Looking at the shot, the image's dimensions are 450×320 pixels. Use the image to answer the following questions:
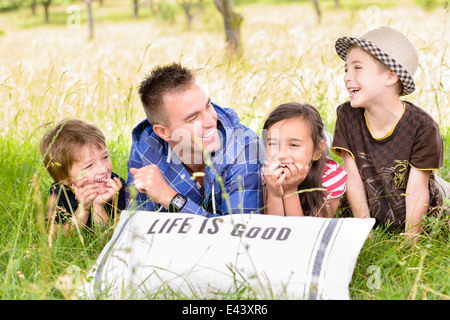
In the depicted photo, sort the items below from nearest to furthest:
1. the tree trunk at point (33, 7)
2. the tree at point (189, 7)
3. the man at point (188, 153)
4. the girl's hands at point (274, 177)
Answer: the girl's hands at point (274, 177)
the man at point (188, 153)
the tree at point (189, 7)
the tree trunk at point (33, 7)

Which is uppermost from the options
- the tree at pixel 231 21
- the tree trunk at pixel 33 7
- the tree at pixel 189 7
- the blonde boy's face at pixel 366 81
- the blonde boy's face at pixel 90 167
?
the tree trunk at pixel 33 7

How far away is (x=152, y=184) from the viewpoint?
113 inches

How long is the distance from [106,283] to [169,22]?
2627cm

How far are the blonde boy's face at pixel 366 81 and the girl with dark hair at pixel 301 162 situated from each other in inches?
10.5

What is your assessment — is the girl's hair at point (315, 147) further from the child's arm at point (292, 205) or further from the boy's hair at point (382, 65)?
the boy's hair at point (382, 65)

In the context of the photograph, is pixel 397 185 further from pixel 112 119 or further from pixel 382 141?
pixel 112 119

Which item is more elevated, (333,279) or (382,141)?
(382,141)

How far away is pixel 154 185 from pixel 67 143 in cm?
69

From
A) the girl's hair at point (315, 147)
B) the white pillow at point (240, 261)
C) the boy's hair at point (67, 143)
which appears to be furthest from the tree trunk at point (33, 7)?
the white pillow at point (240, 261)

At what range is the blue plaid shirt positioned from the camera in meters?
2.94

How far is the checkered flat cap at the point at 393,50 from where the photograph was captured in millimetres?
2990

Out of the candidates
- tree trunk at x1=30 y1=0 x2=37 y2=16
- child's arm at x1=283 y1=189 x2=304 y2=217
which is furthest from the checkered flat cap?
tree trunk at x1=30 y1=0 x2=37 y2=16

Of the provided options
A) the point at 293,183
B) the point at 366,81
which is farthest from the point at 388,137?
the point at 293,183
